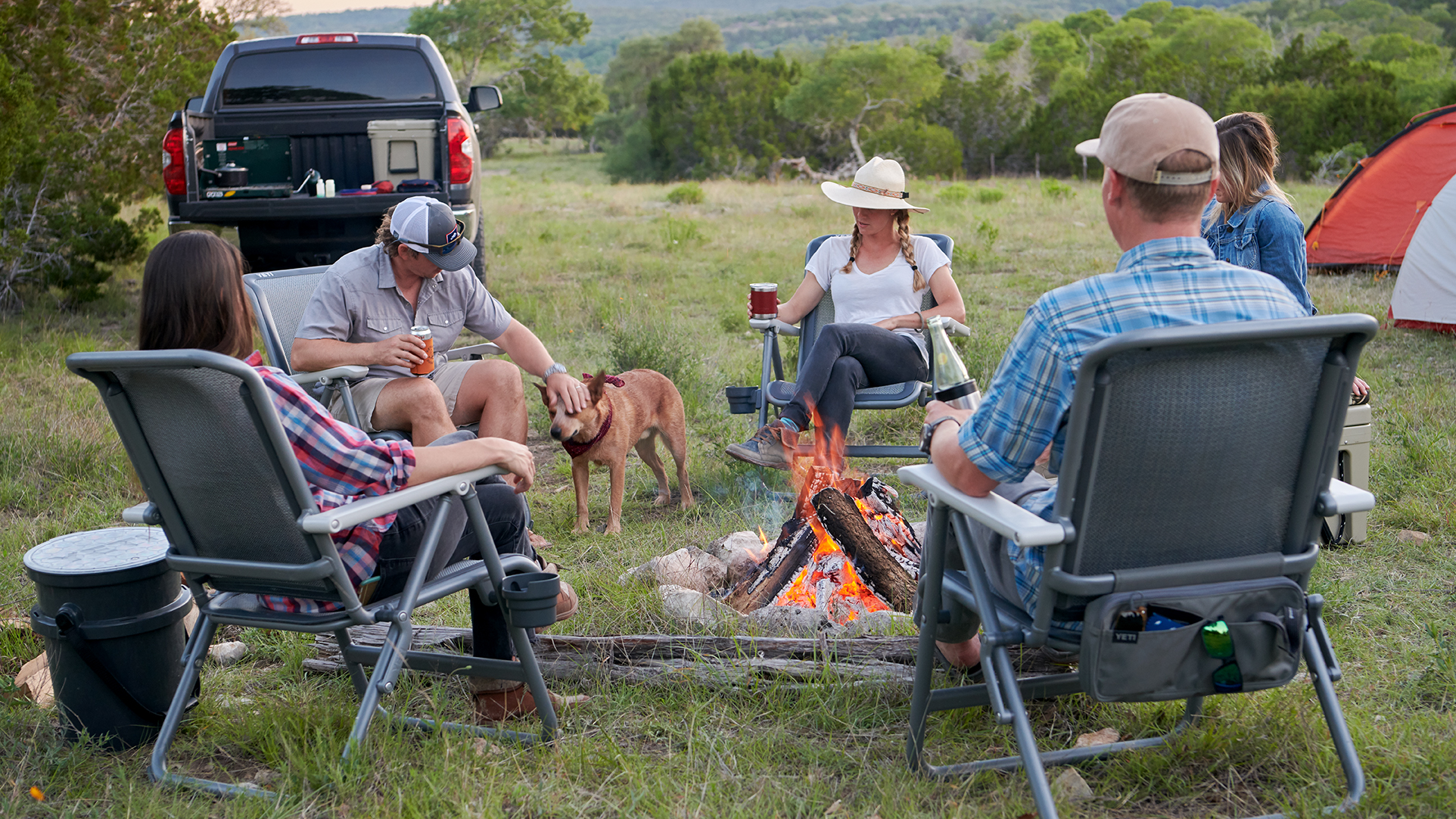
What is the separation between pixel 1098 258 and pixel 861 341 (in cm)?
703

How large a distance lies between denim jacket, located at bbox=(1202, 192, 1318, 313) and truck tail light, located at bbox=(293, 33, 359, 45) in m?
6.16

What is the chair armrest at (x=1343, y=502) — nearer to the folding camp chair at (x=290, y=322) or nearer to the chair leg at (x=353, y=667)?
the chair leg at (x=353, y=667)

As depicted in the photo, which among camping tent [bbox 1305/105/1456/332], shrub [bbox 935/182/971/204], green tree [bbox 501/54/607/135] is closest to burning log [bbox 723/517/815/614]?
camping tent [bbox 1305/105/1456/332]

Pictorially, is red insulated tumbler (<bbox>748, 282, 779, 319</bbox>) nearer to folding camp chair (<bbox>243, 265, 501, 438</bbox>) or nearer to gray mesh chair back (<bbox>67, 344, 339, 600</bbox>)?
folding camp chair (<bbox>243, 265, 501, 438</bbox>)

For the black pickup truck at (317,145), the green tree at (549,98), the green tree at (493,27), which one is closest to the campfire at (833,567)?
the black pickup truck at (317,145)

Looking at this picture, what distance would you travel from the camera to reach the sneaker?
4.48 meters

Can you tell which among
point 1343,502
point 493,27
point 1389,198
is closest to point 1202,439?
point 1343,502

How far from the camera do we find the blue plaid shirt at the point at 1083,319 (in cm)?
197

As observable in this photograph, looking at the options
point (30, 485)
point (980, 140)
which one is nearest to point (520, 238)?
point (30, 485)

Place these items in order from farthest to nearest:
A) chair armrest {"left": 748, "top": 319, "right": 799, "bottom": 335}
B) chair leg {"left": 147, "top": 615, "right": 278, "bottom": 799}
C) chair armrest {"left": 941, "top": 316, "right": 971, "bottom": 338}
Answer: chair armrest {"left": 748, "top": 319, "right": 799, "bottom": 335} → chair armrest {"left": 941, "top": 316, "right": 971, "bottom": 338} → chair leg {"left": 147, "top": 615, "right": 278, "bottom": 799}

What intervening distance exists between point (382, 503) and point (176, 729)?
2.81ft

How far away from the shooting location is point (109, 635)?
2.61 meters

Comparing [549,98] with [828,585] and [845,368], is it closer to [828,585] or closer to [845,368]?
[845,368]

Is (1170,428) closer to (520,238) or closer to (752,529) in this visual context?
(752,529)
